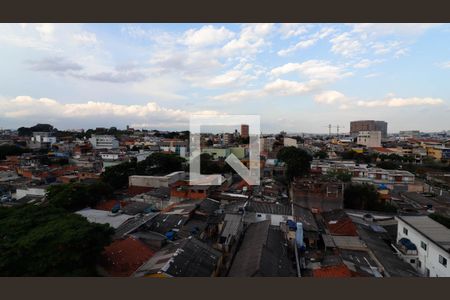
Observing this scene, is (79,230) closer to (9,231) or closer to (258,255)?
(9,231)

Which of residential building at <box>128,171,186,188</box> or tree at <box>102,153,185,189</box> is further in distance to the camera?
tree at <box>102,153,185,189</box>

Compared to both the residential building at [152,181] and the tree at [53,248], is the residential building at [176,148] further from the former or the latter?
the tree at [53,248]

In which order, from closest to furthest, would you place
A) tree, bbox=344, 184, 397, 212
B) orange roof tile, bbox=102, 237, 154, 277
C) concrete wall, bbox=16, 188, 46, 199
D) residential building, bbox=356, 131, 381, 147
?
orange roof tile, bbox=102, 237, 154, 277, tree, bbox=344, 184, 397, 212, concrete wall, bbox=16, 188, 46, 199, residential building, bbox=356, 131, 381, 147

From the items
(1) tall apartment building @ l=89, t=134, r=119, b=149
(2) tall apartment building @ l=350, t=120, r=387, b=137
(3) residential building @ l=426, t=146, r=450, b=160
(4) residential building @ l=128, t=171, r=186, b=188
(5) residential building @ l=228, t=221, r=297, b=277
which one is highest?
(2) tall apartment building @ l=350, t=120, r=387, b=137

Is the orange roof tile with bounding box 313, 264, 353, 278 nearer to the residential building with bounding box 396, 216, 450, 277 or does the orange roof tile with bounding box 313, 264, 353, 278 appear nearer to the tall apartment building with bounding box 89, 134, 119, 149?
the residential building with bounding box 396, 216, 450, 277

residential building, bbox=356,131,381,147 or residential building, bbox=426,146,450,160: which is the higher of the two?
residential building, bbox=356,131,381,147

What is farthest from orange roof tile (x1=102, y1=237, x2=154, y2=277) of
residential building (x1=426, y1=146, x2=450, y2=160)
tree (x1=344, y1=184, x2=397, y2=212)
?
residential building (x1=426, y1=146, x2=450, y2=160)

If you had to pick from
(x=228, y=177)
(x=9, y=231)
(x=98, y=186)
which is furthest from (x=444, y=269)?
(x=98, y=186)

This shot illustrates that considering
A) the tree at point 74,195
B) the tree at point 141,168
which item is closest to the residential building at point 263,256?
the tree at point 74,195
